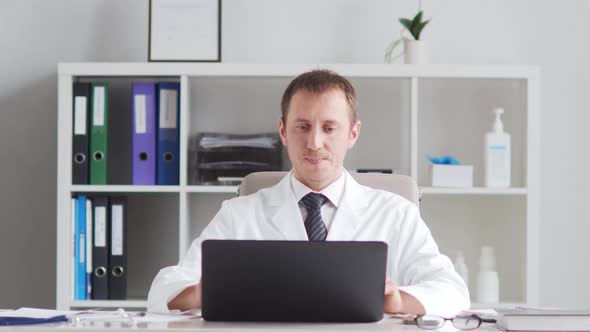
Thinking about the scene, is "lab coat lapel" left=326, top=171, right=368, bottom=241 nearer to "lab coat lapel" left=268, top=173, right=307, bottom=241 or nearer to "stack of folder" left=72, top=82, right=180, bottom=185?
"lab coat lapel" left=268, top=173, right=307, bottom=241

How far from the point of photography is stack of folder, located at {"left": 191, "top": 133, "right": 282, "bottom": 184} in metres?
2.95

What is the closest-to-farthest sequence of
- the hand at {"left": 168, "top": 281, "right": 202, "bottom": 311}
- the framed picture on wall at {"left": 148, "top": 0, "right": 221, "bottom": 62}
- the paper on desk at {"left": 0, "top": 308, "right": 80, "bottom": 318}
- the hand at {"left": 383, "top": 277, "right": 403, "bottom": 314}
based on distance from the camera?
the paper on desk at {"left": 0, "top": 308, "right": 80, "bottom": 318}, the hand at {"left": 383, "top": 277, "right": 403, "bottom": 314}, the hand at {"left": 168, "top": 281, "right": 202, "bottom": 311}, the framed picture on wall at {"left": 148, "top": 0, "right": 221, "bottom": 62}

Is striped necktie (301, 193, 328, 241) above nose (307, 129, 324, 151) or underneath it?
underneath

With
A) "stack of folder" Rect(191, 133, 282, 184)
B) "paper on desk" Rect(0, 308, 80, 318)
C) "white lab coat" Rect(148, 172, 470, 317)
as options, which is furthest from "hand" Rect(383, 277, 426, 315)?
"stack of folder" Rect(191, 133, 282, 184)

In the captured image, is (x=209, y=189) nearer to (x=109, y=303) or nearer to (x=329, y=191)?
(x=109, y=303)

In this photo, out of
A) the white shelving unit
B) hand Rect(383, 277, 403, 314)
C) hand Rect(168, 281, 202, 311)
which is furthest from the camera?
the white shelving unit

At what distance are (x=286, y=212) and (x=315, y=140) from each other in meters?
0.21

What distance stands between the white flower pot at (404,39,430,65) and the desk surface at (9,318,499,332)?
171 centimetres

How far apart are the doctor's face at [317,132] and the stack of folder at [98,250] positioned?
1.16 meters

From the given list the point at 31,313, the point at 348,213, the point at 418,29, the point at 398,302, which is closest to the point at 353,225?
the point at 348,213

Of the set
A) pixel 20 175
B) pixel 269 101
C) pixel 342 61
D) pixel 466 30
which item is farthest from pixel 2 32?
pixel 466 30

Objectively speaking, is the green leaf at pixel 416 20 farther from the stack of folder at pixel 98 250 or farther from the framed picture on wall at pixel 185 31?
the stack of folder at pixel 98 250

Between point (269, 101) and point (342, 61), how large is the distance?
1.04ft

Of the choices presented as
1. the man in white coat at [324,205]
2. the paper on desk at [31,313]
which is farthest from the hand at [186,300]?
the paper on desk at [31,313]
